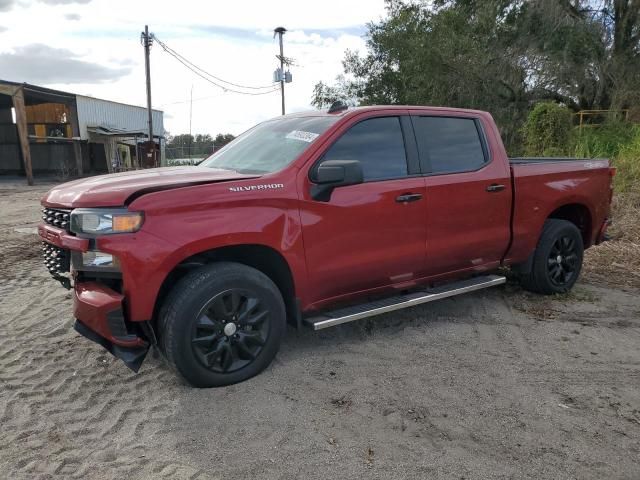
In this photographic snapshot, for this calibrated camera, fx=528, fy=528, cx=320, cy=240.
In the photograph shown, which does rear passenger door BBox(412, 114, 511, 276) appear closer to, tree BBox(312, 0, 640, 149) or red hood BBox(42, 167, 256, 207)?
red hood BBox(42, 167, 256, 207)

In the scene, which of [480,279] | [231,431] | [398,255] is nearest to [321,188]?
[398,255]

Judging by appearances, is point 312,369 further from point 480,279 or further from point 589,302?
point 589,302

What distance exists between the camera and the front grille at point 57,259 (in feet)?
11.6

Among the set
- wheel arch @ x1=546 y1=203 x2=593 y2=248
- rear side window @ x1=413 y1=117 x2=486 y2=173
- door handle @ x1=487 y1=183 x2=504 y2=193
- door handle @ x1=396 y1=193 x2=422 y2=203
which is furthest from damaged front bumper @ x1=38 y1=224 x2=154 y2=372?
wheel arch @ x1=546 y1=203 x2=593 y2=248

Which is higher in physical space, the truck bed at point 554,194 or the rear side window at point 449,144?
the rear side window at point 449,144

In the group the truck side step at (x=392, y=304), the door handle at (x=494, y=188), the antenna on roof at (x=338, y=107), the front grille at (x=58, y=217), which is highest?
the antenna on roof at (x=338, y=107)

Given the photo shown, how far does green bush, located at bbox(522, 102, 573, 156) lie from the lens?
506 inches

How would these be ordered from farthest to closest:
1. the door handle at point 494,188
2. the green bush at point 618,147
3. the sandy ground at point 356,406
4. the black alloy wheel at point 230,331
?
the green bush at point 618,147 < the door handle at point 494,188 < the black alloy wheel at point 230,331 < the sandy ground at point 356,406

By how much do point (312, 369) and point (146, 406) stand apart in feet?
3.86

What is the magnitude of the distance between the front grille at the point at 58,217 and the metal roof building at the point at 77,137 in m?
24.8

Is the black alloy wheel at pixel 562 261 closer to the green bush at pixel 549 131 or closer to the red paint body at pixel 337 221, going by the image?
the red paint body at pixel 337 221

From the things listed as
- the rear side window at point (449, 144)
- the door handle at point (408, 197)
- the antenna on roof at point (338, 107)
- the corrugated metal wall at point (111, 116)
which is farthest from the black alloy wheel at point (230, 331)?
the corrugated metal wall at point (111, 116)

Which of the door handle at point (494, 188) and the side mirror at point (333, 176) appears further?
the door handle at point (494, 188)

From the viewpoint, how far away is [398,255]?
418cm
